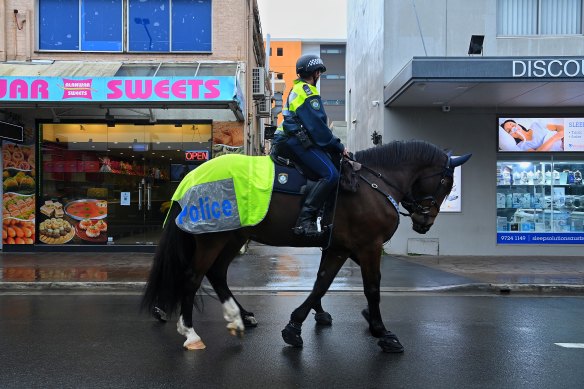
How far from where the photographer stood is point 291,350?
16.5 feet

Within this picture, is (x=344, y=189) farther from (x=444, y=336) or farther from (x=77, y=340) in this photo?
(x=77, y=340)

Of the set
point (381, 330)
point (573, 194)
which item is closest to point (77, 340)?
point (381, 330)

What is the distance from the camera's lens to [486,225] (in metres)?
13.6

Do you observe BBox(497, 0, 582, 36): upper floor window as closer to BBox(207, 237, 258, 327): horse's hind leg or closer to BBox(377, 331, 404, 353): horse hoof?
BBox(207, 237, 258, 327): horse's hind leg

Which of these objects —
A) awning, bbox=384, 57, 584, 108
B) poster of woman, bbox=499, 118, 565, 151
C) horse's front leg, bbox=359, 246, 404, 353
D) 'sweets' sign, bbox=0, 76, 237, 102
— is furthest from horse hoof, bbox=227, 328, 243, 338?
poster of woman, bbox=499, 118, 565, 151

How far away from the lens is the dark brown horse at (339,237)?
498cm

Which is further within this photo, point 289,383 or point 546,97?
point 546,97

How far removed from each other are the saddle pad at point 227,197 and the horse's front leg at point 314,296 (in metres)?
0.90

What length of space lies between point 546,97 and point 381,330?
967 cm

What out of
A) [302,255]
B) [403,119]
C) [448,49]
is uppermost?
[448,49]

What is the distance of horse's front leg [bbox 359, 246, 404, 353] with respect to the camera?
494 centimetres

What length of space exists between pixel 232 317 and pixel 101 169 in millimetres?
9790

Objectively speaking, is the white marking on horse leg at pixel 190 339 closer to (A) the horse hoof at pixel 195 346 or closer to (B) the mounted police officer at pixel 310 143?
(A) the horse hoof at pixel 195 346

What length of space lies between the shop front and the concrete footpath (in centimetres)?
74
